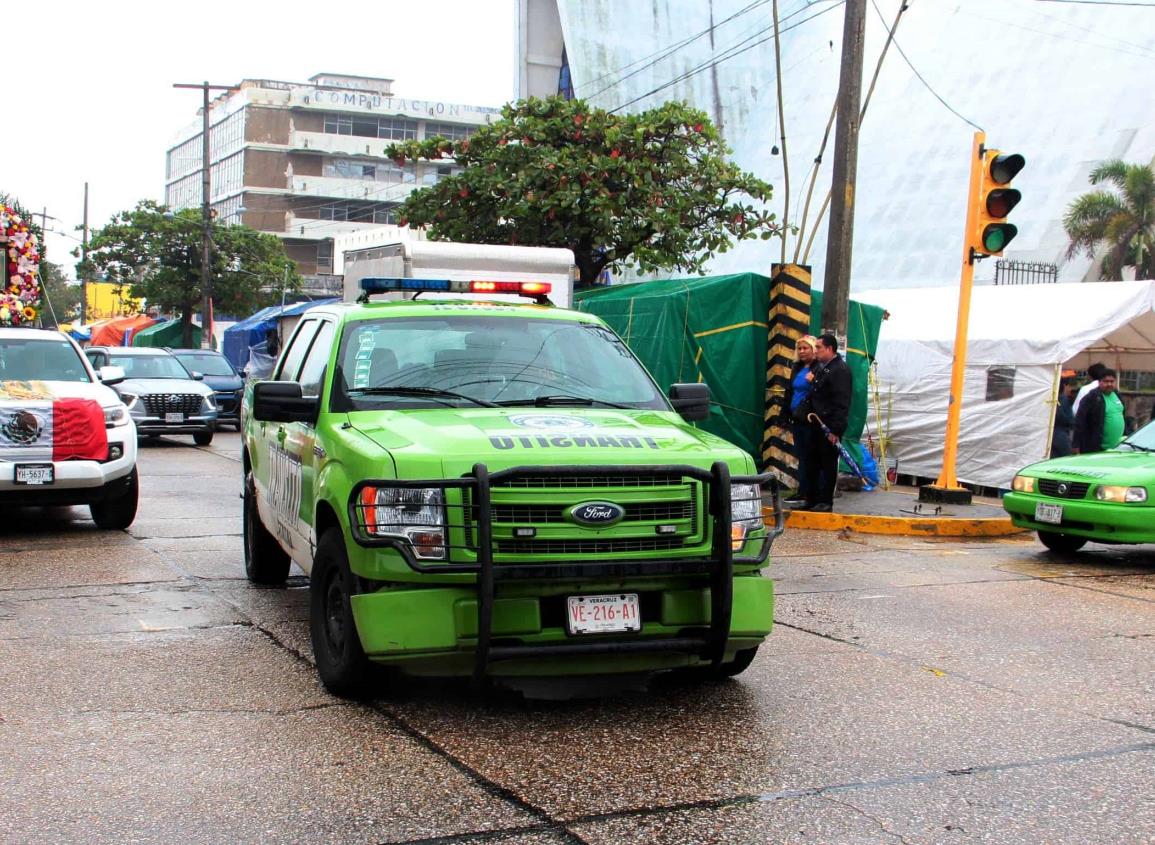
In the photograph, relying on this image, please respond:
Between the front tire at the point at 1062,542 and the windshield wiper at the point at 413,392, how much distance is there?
678cm

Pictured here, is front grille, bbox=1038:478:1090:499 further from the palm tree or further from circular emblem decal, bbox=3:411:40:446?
the palm tree

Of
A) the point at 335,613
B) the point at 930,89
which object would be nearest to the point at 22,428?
the point at 335,613

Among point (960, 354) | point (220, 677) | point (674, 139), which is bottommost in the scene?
point (220, 677)

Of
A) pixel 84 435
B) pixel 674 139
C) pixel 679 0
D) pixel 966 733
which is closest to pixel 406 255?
pixel 84 435

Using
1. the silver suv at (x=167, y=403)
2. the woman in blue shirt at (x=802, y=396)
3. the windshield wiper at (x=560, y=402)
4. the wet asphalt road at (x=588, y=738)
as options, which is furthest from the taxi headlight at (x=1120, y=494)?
the silver suv at (x=167, y=403)

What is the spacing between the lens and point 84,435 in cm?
1066

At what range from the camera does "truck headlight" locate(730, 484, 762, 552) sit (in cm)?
554

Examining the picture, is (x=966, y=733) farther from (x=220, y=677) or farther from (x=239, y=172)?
(x=239, y=172)

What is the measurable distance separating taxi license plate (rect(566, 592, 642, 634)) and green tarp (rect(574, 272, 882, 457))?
10.3 m

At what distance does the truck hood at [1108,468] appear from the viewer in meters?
10.7

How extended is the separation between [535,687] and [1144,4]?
4419cm

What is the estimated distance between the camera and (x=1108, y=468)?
11055mm

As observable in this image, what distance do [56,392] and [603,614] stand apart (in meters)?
7.25

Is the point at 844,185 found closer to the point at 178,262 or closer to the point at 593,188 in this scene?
the point at 593,188
